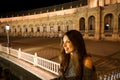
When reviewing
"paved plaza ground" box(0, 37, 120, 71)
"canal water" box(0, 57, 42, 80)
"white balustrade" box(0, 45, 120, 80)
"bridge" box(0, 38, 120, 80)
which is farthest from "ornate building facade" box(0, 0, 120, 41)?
"canal water" box(0, 57, 42, 80)

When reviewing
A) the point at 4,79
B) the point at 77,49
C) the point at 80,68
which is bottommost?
the point at 4,79

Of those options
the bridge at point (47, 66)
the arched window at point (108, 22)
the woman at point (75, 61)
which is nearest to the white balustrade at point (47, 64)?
the bridge at point (47, 66)

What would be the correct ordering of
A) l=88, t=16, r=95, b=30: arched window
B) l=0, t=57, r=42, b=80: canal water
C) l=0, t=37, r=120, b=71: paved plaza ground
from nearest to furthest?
l=0, t=37, r=120, b=71: paved plaza ground
l=0, t=57, r=42, b=80: canal water
l=88, t=16, r=95, b=30: arched window

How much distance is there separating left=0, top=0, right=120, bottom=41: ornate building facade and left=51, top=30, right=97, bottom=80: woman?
840 inches

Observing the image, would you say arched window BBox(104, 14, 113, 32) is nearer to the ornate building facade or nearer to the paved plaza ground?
the ornate building facade

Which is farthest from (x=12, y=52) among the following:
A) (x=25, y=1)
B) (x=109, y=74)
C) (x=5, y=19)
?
(x=25, y=1)

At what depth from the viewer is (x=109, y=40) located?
2350 centimetres

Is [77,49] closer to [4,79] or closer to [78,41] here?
[78,41]

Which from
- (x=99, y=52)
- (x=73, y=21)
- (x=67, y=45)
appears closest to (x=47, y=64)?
(x=99, y=52)

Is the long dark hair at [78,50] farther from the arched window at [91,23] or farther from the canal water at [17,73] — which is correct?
the arched window at [91,23]

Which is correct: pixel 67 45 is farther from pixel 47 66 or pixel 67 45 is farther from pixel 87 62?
pixel 47 66

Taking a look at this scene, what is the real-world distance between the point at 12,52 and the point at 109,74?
39.5ft

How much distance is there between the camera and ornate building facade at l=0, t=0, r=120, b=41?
2397 centimetres

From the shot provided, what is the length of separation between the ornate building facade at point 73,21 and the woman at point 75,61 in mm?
21341
